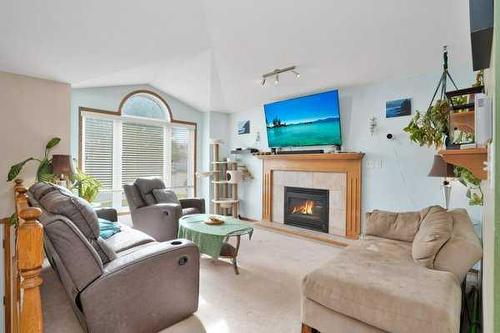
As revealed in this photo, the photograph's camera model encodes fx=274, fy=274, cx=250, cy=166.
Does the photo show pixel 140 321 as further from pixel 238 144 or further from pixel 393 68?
pixel 238 144

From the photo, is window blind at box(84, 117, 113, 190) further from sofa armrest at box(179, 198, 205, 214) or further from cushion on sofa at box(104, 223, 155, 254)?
cushion on sofa at box(104, 223, 155, 254)

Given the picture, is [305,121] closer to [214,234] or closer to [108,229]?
[214,234]

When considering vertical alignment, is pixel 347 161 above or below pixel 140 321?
above

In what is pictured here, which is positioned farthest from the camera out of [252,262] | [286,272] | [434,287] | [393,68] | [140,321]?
[393,68]

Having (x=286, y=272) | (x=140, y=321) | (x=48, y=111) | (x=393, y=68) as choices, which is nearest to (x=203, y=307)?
(x=140, y=321)

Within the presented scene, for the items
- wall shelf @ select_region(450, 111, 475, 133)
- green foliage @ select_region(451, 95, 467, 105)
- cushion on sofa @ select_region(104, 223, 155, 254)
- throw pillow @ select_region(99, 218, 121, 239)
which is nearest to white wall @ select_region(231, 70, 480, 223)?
green foliage @ select_region(451, 95, 467, 105)

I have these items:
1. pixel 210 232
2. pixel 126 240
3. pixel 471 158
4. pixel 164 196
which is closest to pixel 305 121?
pixel 164 196

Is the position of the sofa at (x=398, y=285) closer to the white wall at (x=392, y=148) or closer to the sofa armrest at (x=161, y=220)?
the white wall at (x=392, y=148)

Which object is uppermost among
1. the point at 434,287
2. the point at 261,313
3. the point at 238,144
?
the point at 238,144

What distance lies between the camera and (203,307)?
2.32 m

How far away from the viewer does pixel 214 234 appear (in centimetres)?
283

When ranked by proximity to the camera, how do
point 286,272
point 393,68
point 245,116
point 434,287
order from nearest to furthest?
point 434,287 < point 286,272 < point 393,68 < point 245,116

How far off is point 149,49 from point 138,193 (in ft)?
6.83

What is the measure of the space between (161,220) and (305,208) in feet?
8.21
